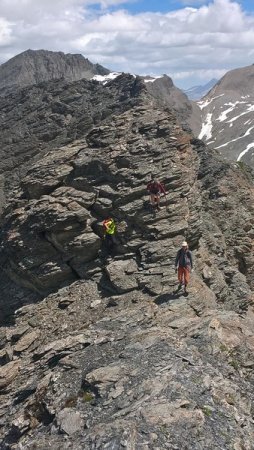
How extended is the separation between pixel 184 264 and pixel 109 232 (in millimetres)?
6021

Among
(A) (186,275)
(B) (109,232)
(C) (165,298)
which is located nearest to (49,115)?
(B) (109,232)

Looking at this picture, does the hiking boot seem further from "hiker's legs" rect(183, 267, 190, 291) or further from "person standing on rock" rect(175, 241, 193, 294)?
"hiker's legs" rect(183, 267, 190, 291)

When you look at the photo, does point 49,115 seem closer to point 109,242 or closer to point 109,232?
point 109,242

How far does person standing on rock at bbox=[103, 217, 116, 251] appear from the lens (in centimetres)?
3102

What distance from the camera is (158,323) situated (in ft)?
81.4

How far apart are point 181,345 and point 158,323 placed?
10.6ft

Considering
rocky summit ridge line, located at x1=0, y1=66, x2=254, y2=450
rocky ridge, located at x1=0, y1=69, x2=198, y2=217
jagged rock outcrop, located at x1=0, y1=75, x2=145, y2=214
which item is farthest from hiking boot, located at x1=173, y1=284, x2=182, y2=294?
rocky ridge, located at x1=0, y1=69, x2=198, y2=217

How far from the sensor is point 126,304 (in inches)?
1093

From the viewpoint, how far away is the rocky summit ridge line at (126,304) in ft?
58.2

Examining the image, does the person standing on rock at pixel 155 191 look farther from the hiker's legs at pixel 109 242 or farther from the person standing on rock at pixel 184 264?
the person standing on rock at pixel 184 264

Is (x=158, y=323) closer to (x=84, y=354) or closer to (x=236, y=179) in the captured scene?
(x=84, y=354)

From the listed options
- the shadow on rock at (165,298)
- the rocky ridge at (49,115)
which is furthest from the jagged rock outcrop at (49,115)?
the shadow on rock at (165,298)

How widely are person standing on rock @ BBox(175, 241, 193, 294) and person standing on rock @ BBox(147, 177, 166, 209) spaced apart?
4.95 metres

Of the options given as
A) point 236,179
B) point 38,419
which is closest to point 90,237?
point 38,419
